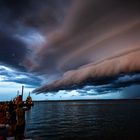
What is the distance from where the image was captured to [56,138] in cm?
4259

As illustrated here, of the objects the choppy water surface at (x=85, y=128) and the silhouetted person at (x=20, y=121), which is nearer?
the silhouetted person at (x=20, y=121)

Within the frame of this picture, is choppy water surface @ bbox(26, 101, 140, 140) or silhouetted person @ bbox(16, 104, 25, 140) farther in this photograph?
choppy water surface @ bbox(26, 101, 140, 140)

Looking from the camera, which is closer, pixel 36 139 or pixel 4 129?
pixel 4 129

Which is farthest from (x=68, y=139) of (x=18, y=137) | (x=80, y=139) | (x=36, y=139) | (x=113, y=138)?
(x=18, y=137)

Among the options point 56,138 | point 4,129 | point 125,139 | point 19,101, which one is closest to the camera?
point 19,101

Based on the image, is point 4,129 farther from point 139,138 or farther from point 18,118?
point 139,138

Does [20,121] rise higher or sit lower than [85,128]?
higher

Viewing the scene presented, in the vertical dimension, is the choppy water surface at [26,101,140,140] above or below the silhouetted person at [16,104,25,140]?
below

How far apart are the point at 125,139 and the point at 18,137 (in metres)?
23.7

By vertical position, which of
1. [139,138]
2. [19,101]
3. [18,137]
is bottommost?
[139,138]

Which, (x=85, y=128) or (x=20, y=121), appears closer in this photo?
Result: (x=20, y=121)

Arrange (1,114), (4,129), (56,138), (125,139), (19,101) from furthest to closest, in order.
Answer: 1. (56,138)
2. (125,139)
3. (1,114)
4. (4,129)
5. (19,101)

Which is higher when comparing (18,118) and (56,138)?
(18,118)

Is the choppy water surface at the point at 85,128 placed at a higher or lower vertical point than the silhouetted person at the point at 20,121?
lower
